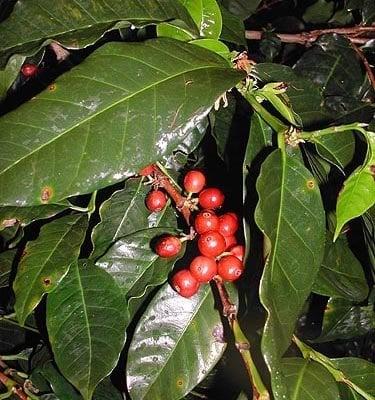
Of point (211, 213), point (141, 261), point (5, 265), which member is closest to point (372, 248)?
point (211, 213)

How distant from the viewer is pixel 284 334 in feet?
2.22

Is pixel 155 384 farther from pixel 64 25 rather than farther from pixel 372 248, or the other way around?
pixel 64 25

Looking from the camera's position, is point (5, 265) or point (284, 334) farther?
point (5, 265)

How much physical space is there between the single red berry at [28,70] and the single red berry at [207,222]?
40 cm

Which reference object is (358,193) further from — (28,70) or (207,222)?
(28,70)

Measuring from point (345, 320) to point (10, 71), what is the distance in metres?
0.82

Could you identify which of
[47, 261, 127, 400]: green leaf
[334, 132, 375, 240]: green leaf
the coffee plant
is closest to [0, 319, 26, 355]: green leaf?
the coffee plant

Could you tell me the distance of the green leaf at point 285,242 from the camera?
2.17 ft

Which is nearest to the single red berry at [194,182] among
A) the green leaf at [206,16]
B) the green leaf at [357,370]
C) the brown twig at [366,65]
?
the green leaf at [206,16]

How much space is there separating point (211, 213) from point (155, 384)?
0.28 meters

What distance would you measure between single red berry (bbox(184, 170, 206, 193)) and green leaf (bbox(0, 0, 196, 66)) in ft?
0.81

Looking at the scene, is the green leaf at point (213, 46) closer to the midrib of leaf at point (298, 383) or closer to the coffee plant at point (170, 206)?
the coffee plant at point (170, 206)

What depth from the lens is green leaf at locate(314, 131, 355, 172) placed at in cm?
76

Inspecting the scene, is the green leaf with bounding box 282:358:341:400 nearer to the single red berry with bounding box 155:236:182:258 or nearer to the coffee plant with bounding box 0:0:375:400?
the coffee plant with bounding box 0:0:375:400
